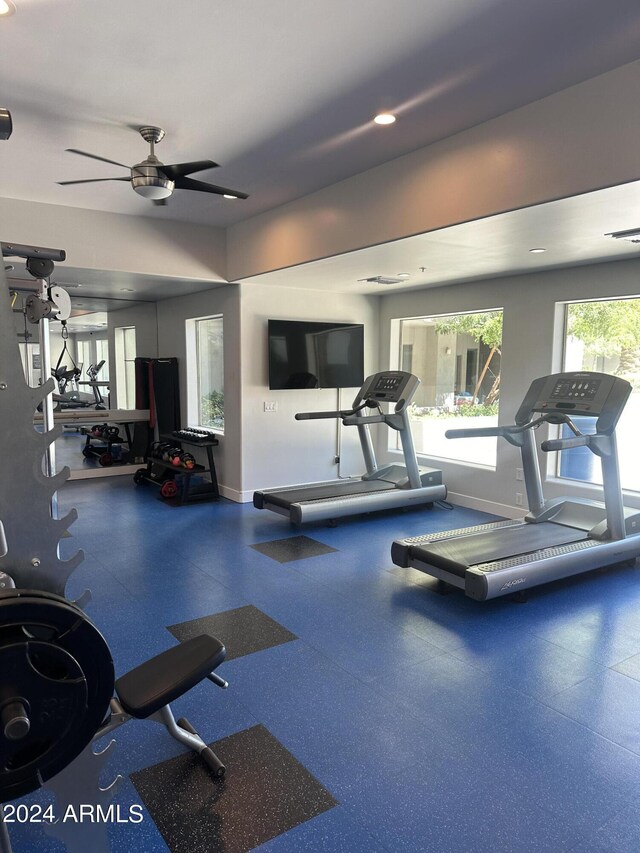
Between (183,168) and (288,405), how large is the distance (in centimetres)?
346

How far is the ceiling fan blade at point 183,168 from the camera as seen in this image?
10.7 feet

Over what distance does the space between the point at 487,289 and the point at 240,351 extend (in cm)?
263

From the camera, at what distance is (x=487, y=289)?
19.3ft

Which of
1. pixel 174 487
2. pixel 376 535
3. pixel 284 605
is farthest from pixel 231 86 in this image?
pixel 174 487

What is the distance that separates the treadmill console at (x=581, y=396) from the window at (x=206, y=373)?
12.6 ft

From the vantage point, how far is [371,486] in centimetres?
600

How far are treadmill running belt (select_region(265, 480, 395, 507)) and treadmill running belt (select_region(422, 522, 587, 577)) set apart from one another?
63.1 inches

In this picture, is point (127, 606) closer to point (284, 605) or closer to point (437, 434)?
point (284, 605)

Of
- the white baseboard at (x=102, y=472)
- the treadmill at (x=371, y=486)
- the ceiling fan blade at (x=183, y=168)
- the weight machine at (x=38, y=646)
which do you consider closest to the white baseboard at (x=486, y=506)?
the treadmill at (x=371, y=486)

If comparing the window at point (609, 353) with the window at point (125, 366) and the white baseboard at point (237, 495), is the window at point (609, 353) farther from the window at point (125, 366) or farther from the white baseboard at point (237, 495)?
the window at point (125, 366)

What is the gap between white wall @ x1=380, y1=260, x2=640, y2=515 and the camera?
4.96 metres

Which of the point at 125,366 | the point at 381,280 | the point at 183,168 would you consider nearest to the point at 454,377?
the point at 381,280

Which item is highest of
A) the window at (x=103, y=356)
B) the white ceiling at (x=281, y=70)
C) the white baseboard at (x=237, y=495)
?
the white ceiling at (x=281, y=70)

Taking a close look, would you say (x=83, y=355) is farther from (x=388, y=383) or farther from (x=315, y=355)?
(x=388, y=383)
